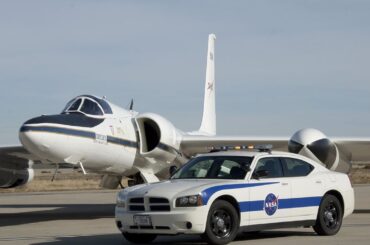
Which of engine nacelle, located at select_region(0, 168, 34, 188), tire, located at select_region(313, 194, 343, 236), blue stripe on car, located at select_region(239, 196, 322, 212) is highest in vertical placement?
blue stripe on car, located at select_region(239, 196, 322, 212)

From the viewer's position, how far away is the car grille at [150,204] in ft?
38.2

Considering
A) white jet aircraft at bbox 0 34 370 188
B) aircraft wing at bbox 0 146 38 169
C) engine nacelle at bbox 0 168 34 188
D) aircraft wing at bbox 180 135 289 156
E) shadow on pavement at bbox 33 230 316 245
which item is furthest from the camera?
engine nacelle at bbox 0 168 34 188

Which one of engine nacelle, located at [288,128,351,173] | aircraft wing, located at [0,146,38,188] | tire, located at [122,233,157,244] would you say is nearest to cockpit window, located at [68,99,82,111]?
aircraft wing, located at [0,146,38,188]

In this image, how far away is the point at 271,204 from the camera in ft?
40.7

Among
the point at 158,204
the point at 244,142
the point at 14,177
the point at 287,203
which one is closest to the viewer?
the point at 158,204

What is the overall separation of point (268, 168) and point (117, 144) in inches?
290

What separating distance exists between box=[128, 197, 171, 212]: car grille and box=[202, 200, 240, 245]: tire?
668 mm

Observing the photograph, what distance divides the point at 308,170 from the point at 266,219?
1.53 meters

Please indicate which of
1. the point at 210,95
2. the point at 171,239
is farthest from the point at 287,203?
the point at 210,95

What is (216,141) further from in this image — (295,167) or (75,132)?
(295,167)

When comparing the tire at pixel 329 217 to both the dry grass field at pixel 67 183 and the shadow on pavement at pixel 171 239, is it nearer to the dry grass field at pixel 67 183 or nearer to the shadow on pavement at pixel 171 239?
the shadow on pavement at pixel 171 239

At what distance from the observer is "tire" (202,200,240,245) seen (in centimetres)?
1160

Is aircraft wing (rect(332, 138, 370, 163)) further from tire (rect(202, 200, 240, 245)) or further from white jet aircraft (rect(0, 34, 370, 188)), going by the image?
tire (rect(202, 200, 240, 245))

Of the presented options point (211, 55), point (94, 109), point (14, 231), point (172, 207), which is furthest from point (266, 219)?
point (211, 55)
